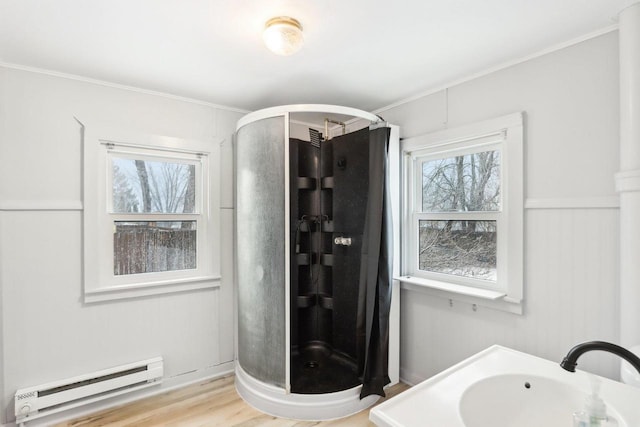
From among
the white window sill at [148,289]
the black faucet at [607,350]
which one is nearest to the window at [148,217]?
the white window sill at [148,289]

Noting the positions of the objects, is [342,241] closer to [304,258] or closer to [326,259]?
[326,259]

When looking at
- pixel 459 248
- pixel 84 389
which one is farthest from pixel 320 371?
pixel 84 389

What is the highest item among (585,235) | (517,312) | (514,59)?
(514,59)

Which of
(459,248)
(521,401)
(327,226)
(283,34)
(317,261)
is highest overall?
(283,34)

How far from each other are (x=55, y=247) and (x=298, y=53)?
2.00 metres

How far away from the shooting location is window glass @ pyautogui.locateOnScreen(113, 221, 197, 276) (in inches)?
95.7

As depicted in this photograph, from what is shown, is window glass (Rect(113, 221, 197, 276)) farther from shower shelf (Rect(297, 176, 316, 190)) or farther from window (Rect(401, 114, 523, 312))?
window (Rect(401, 114, 523, 312))

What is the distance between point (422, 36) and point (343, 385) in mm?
2253

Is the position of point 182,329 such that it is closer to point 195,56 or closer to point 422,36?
point 195,56

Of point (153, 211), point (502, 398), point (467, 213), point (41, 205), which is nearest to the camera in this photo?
point (502, 398)

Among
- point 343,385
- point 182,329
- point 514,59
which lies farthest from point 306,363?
point 514,59

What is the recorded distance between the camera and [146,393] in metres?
2.45

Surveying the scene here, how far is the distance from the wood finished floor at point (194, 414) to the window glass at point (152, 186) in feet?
4.59

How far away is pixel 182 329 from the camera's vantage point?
8.63 feet
